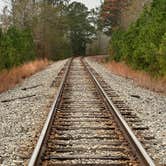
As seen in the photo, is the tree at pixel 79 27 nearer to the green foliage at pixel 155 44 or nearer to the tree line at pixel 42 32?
the tree line at pixel 42 32

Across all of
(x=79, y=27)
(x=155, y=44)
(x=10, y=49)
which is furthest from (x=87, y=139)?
(x=79, y=27)

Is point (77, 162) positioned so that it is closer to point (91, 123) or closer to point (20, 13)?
point (91, 123)

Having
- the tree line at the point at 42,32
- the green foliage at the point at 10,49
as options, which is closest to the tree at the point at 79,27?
the tree line at the point at 42,32

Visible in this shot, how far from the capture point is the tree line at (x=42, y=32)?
35188 millimetres

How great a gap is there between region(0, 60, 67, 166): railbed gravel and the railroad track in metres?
0.29

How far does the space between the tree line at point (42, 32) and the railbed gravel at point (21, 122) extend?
9665 millimetres

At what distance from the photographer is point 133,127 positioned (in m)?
10.7

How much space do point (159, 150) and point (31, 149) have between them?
221cm

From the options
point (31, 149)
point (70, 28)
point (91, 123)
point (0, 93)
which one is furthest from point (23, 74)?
point (70, 28)

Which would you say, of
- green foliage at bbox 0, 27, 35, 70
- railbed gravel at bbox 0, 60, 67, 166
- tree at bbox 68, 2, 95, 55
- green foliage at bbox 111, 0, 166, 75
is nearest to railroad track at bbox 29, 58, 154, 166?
railbed gravel at bbox 0, 60, 67, 166

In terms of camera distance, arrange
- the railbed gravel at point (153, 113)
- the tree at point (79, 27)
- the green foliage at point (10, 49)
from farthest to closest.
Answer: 1. the tree at point (79, 27)
2. the green foliage at point (10, 49)
3. the railbed gravel at point (153, 113)

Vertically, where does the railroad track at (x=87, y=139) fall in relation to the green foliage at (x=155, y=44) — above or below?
below

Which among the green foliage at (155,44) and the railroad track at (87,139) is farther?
the green foliage at (155,44)

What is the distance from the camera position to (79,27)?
103 metres
